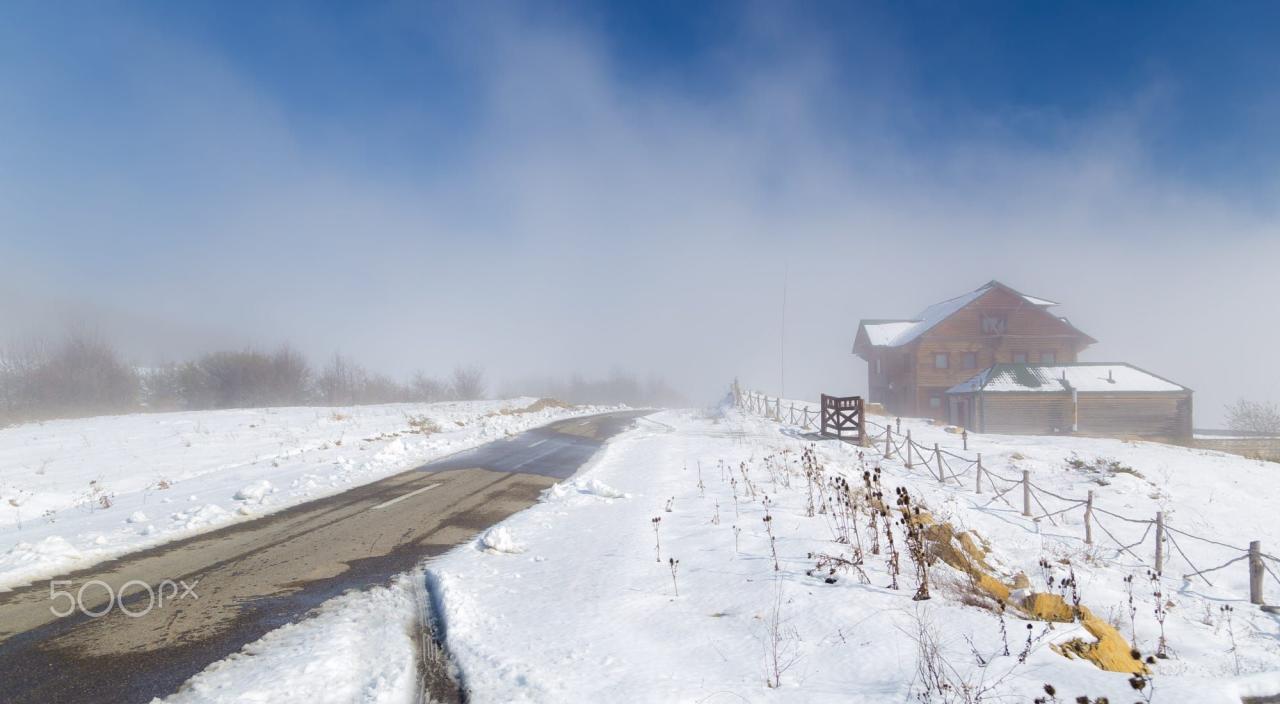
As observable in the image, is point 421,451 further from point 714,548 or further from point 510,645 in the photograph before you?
point 510,645

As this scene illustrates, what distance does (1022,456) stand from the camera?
2292 cm

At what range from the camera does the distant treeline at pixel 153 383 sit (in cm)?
3703

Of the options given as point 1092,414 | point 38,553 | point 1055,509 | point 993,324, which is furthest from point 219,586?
point 993,324

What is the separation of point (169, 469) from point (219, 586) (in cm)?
1233

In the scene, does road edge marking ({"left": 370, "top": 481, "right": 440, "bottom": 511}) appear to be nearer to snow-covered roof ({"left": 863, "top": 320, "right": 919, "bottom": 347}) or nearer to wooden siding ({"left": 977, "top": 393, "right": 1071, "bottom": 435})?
wooden siding ({"left": 977, "top": 393, "right": 1071, "bottom": 435})

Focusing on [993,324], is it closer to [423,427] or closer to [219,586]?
[423,427]

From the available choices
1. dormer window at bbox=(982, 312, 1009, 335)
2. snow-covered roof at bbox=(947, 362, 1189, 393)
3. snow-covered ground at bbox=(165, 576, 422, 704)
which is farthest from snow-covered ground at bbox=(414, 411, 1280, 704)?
dormer window at bbox=(982, 312, 1009, 335)

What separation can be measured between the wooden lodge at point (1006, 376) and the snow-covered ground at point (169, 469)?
30259 mm

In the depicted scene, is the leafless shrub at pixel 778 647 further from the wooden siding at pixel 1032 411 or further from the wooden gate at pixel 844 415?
the wooden siding at pixel 1032 411

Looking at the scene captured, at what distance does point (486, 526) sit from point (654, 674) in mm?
5240

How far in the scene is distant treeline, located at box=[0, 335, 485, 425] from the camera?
37031 mm

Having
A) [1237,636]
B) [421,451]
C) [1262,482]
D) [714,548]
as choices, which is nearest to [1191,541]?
[1237,636]

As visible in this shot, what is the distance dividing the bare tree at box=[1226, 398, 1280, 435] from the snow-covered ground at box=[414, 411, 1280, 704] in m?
44.2

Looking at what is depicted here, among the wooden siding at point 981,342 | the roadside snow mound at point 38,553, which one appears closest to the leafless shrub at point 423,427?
the roadside snow mound at point 38,553
